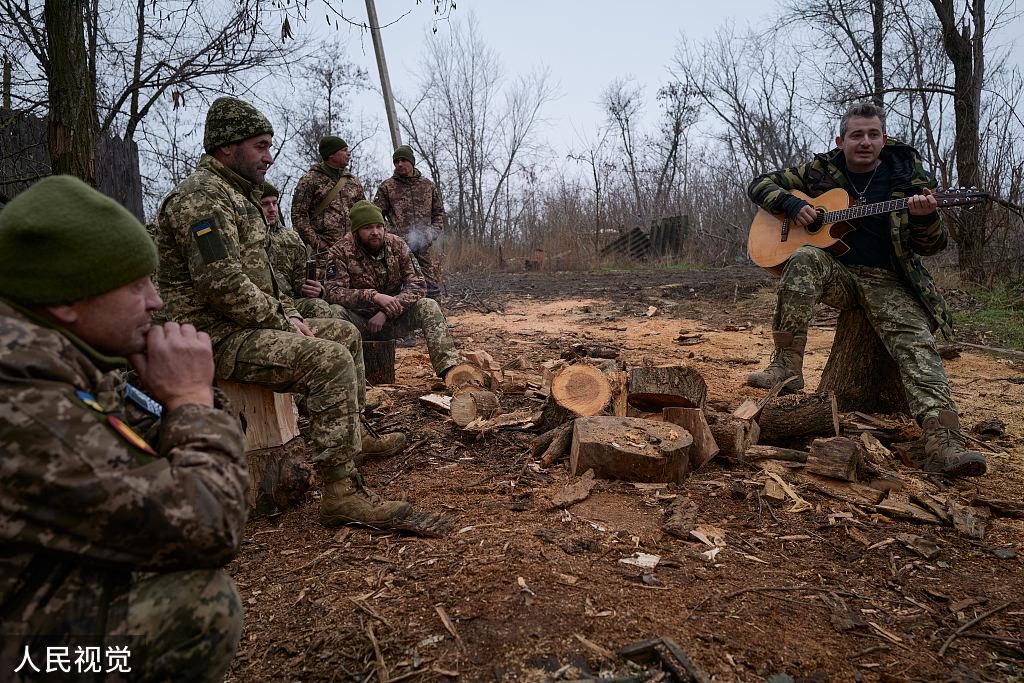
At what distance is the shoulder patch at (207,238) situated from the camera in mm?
2830

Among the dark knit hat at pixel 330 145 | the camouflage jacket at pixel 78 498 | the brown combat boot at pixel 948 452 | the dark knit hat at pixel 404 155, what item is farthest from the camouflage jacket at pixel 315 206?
the camouflage jacket at pixel 78 498

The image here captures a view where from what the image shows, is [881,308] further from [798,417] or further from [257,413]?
[257,413]

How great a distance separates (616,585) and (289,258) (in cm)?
349

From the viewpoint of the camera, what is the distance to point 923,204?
3.84 metres

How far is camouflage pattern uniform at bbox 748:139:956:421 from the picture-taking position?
3.86 meters

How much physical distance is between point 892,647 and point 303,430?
3.51 m

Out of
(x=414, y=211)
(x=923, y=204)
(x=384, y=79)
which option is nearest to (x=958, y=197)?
(x=923, y=204)

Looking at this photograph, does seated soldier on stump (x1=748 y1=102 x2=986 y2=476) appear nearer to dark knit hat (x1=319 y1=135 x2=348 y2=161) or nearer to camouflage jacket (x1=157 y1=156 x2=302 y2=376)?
camouflage jacket (x1=157 y1=156 x2=302 y2=376)

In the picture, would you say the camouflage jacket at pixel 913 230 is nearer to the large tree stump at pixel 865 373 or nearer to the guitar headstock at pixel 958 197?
the guitar headstock at pixel 958 197

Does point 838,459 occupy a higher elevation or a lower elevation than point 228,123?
lower

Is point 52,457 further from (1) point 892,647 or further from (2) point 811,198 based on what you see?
(2) point 811,198

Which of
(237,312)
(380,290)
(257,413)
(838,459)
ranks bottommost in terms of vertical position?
(838,459)

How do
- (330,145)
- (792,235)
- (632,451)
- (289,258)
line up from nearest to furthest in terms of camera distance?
(632,451), (792,235), (289,258), (330,145)

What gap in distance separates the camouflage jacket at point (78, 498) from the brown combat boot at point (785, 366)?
376cm
